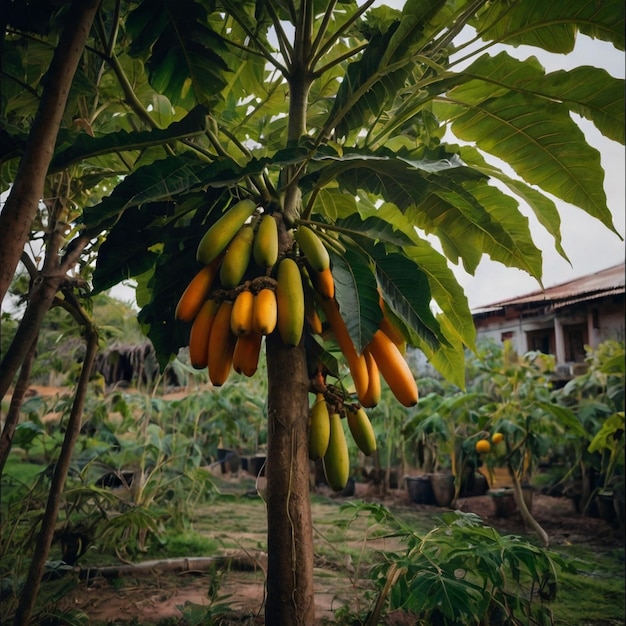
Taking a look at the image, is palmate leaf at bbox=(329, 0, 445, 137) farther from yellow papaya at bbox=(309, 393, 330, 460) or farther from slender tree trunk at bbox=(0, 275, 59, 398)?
slender tree trunk at bbox=(0, 275, 59, 398)

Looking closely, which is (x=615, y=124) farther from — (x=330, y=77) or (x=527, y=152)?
(x=330, y=77)

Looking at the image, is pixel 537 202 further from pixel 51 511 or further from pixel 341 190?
pixel 51 511

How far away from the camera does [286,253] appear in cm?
138

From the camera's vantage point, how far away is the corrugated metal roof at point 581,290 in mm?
5281

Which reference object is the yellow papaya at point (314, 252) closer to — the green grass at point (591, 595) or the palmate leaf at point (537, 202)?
the palmate leaf at point (537, 202)

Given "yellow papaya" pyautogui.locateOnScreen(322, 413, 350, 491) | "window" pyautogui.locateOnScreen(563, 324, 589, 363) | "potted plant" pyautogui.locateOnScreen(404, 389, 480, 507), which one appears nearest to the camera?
"yellow papaya" pyautogui.locateOnScreen(322, 413, 350, 491)

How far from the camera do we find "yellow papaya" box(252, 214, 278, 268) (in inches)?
48.8

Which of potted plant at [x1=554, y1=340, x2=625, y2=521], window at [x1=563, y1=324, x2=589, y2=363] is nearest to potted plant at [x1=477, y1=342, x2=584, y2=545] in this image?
potted plant at [x1=554, y1=340, x2=625, y2=521]

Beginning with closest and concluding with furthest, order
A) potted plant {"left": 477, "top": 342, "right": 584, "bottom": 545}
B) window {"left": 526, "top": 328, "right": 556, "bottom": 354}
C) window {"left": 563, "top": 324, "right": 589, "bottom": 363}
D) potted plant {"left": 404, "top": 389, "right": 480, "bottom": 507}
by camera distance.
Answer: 1. potted plant {"left": 477, "top": 342, "right": 584, "bottom": 545}
2. potted plant {"left": 404, "top": 389, "right": 480, "bottom": 507}
3. window {"left": 563, "top": 324, "right": 589, "bottom": 363}
4. window {"left": 526, "top": 328, "right": 556, "bottom": 354}

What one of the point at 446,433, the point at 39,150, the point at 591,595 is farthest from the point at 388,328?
the point at 446,433

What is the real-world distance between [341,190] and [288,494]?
875 mm

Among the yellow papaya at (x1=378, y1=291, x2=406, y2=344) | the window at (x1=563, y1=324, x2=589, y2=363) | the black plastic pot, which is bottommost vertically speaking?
the black plastic pot

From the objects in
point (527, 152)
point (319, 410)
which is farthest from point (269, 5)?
point (319, 410)

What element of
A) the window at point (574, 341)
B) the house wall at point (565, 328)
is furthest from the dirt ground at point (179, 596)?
the window at point (574, 341)
